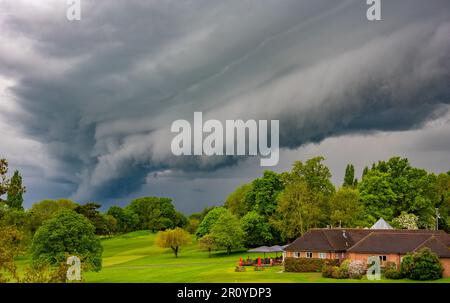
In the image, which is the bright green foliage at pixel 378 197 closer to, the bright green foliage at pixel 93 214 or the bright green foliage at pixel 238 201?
the bright green foliage at pixel 238 201

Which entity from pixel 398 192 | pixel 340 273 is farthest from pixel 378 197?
pixel 340 273

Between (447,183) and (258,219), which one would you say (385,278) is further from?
(447,183)

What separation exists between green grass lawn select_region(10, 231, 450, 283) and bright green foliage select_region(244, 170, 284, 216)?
327 inches

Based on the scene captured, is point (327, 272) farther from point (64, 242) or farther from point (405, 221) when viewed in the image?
point (64, 242)

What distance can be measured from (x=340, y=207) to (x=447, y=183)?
3110 cm

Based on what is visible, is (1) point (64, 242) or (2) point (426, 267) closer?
(2) point (426, 267)

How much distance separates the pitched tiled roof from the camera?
5562cm

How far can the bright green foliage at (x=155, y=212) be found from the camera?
13450 cm

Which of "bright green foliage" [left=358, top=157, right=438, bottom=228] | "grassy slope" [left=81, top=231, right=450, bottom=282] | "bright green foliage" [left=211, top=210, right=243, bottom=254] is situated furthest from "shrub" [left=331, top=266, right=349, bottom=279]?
"bright green foliage" [left=211, top=210, right=243, bottom=254]

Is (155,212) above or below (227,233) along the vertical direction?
above

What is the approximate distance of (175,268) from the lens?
6819 cm

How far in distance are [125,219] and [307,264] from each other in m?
85.0

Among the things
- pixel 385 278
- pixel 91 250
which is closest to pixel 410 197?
pixel 385 278
